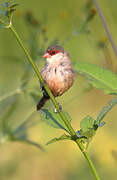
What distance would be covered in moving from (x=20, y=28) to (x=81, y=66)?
6438mm

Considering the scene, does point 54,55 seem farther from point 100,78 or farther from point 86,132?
point 86,132

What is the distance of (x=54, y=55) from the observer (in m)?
3.79

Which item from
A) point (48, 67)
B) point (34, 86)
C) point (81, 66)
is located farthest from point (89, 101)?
point (81, 66)

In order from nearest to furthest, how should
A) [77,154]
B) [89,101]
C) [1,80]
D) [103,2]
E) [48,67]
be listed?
1. [48,67]
2. [103,2]
3. [77,154]
4. [1,80]
5. [89,101]

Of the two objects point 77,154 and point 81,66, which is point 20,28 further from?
point 81,66

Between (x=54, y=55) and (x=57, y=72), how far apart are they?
248mm

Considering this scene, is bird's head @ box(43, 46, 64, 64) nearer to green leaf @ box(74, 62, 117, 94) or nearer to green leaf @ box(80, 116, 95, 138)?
green leaf @ box(74, 62, 117, 94)

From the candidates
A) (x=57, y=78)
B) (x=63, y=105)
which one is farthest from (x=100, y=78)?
(x=63, y=105)

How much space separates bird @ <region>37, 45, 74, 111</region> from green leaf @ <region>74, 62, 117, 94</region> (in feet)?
3.49

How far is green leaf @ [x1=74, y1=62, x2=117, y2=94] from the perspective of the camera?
2343 mm

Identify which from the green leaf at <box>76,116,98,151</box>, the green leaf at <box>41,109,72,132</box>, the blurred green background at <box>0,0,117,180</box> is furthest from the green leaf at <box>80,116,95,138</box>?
the blurred green background at <box>0,0,117,180</box>

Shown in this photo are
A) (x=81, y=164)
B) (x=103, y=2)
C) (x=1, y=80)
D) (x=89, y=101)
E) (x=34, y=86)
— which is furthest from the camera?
(x=89, y=101)

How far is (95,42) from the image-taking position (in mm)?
4777

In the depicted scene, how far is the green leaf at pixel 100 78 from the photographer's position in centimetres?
234
